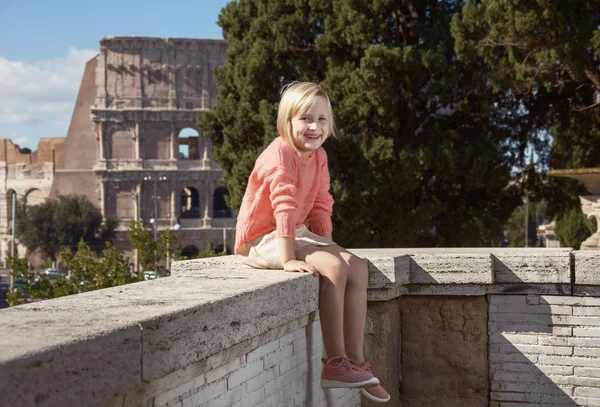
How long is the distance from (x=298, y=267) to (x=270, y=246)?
246mm

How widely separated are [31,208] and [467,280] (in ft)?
162

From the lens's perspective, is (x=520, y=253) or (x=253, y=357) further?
(x=520, y=253)

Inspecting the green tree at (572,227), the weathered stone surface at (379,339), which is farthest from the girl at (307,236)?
the green tree at (572,227)

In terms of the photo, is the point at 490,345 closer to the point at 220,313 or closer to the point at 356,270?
the point at 356,270

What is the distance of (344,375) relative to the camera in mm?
3496

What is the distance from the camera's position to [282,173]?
11.9 ft

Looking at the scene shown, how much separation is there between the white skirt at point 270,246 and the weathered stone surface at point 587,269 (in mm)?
1307

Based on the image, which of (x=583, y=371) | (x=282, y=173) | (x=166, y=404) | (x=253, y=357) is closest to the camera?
(x=166, y=404)

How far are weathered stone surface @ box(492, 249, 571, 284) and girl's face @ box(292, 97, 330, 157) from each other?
1249mm

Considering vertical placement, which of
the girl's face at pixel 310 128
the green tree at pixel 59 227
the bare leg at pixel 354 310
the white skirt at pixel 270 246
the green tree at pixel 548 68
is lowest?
the green tree at pixel 59 227

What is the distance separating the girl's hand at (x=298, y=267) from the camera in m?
3.53

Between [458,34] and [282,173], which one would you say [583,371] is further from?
[458,34]

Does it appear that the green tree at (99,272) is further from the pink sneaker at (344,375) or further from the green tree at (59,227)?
the green tree at (59,227)

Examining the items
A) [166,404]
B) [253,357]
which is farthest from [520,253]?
[166,404]
